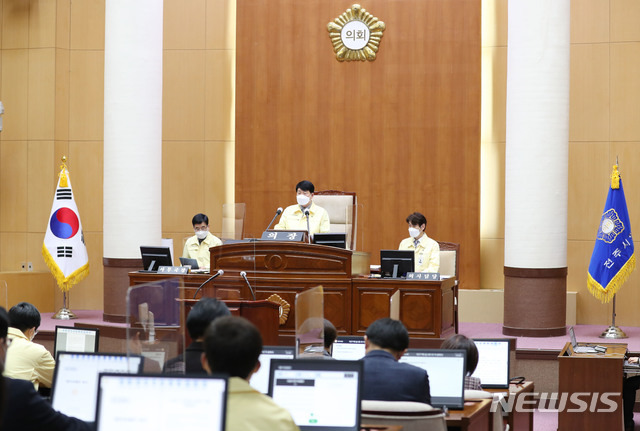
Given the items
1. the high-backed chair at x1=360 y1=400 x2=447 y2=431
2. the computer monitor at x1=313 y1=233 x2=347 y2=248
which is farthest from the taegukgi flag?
the high-backed chair at x1=360 y1=400 x2=447 y2=431

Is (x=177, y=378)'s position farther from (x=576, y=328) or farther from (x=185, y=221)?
(x=185, y=221)

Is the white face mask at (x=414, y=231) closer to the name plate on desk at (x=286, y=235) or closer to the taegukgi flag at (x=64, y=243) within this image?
the name plate on desk at (x=286, y=235)

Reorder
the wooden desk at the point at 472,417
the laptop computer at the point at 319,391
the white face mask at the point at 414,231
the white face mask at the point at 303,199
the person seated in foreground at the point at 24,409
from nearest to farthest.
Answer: the person seated in foreground at the point at 24,409, the laptop computer at the point at 319,391, the wooden desk at the point at 472,417, the white face mask at the point at 303,199, the white face mask at the point at 414,231

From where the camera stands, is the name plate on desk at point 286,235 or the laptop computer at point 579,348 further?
the name plate on desk at point 286,235

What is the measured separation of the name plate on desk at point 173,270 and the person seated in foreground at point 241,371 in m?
5.28

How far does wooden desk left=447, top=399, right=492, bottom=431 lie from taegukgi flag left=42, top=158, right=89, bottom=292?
667 cm

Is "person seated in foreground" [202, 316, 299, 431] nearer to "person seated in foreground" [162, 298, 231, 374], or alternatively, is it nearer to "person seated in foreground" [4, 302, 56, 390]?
"person seated in foreground" [162, 298, 231, 374]

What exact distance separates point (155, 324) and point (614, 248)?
6366 mm

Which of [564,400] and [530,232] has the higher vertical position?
[530,232]

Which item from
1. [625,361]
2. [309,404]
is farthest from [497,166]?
[309,404]

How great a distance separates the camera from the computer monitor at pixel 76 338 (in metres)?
5.08

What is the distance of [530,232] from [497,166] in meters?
1.81

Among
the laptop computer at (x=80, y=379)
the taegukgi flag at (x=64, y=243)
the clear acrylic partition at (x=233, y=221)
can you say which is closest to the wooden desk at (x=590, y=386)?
the laptop computer at (x=80, y=379)

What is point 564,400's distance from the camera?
6.41 metres
